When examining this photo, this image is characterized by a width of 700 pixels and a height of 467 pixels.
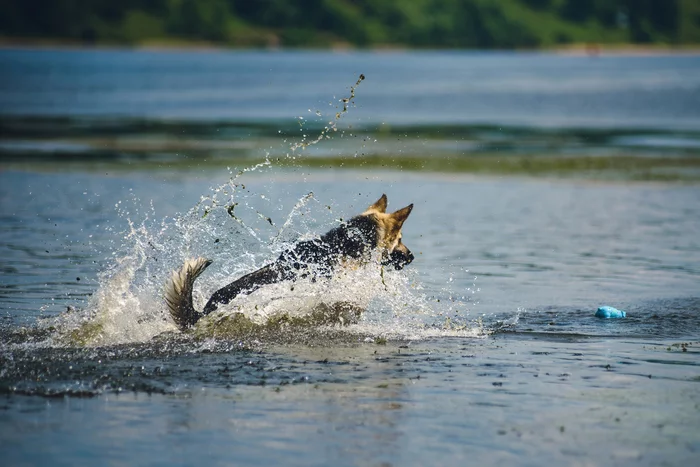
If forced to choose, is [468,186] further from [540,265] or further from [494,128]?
[494,128]

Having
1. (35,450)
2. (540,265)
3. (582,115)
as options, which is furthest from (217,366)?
(582,115)

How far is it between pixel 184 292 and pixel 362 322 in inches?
88.4

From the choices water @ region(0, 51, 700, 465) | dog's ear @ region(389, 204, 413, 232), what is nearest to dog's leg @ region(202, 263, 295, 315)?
water @ region(0, 51, 700, 465)

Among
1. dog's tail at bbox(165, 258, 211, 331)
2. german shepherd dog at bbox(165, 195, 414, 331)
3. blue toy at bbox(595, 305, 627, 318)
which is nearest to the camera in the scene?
dog's tail at bbox(165, 258, 211, 331)

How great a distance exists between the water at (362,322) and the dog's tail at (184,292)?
0.67ft

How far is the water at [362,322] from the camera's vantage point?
8633 millimetres

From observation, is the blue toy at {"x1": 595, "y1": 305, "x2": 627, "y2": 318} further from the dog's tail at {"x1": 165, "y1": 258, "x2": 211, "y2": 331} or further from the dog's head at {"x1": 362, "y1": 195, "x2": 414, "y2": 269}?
the dog's tail at {"x1": 165, "y1": 258, "x2": 211, "y2": 331}

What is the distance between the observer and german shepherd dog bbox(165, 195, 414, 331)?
11461 mm

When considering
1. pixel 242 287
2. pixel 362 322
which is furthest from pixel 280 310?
pixel 362 322

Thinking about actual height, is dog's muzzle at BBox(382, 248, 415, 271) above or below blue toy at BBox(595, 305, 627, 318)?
above

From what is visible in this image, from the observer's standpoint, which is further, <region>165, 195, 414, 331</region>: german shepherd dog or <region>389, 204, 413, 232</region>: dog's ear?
<region>389, 204, 413, 232</region>: dog's ear

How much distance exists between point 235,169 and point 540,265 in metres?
13.2

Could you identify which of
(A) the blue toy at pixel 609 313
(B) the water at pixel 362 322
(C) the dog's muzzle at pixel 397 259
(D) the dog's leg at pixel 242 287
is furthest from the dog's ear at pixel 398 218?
(A) the blue toy at pixel 609 313

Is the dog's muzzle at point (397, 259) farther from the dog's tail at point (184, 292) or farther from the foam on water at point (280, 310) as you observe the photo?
the dog's tail at point (184, 292)
